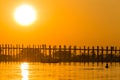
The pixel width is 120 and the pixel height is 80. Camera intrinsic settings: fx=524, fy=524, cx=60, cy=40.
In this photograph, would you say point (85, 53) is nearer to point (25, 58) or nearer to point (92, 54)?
point (92, 54)

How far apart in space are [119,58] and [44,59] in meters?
9.21

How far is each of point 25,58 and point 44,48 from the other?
129 inches

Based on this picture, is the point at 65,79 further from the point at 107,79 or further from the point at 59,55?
the point at 59,55

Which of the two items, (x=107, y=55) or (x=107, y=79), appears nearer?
(x=107, y=79)

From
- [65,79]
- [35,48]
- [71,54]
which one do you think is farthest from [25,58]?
[65,79]

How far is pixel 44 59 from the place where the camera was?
64188 millimetres

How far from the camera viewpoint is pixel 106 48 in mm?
63750

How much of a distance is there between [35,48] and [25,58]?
5.94 ft

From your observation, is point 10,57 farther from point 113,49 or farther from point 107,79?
point 107,79

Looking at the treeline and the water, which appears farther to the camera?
the treeline

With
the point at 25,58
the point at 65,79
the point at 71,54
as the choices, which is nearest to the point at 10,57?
the point at 25,58

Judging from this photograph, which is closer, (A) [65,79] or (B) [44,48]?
(A) [65,79]

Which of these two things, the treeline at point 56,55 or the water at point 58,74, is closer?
the water at point 58,74

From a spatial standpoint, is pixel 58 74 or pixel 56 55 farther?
pixel 56 55
